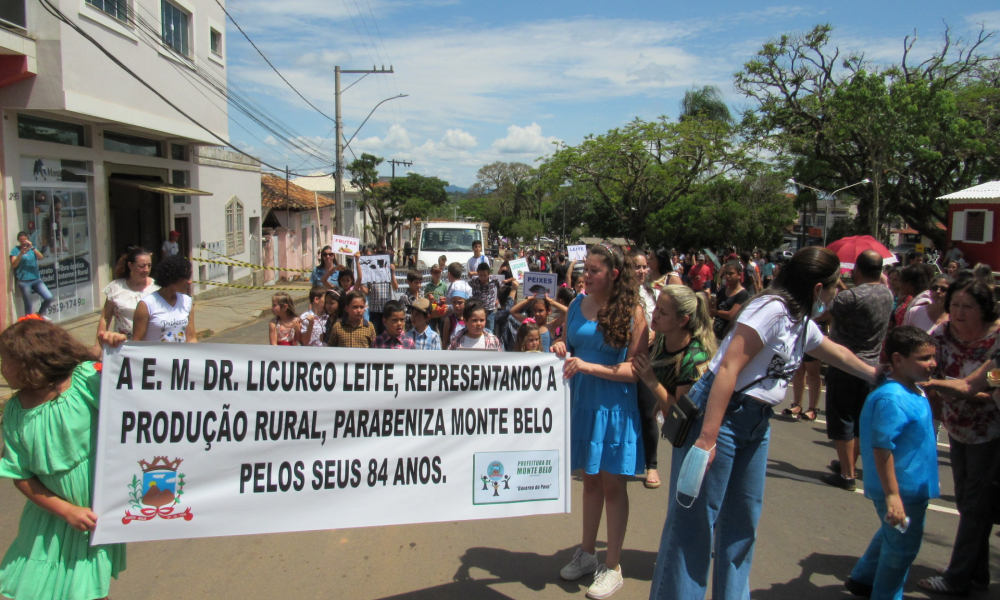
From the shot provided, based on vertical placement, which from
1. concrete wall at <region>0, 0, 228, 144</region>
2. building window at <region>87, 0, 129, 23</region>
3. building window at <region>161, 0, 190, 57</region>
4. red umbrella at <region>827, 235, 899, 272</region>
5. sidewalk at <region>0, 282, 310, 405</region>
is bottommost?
sidewalk at <region>0, 282, 310, 405</region>

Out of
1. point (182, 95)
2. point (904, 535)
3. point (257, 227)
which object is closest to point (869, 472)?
point (904, 535)

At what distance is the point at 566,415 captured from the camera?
3.44 meters

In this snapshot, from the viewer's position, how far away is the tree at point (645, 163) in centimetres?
3092

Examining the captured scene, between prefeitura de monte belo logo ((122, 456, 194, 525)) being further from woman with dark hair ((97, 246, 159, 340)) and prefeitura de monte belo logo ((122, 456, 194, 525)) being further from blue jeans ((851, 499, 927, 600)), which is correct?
blue jeans ((851, 499, 927, 600))

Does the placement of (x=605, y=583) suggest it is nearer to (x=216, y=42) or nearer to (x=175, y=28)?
(x=175, y=28)

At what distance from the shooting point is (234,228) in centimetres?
2220

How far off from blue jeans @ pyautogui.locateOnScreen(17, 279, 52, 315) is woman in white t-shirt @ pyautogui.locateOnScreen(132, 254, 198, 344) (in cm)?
872

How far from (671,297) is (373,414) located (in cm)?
155

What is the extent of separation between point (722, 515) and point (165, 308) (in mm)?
3640

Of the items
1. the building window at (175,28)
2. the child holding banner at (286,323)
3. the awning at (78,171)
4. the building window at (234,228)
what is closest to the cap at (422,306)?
the child holding banner at (286,323)

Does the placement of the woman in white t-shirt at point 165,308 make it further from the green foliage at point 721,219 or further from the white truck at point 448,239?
the green foliage at point 721,219

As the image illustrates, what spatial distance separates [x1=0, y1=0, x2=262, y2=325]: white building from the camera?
1123cm

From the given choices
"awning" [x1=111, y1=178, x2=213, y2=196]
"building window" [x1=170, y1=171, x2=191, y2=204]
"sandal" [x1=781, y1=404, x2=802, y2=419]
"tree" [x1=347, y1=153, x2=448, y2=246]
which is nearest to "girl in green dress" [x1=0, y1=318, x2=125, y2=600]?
"sandal" [x1=781, y1=404, x2=802, y2=419]

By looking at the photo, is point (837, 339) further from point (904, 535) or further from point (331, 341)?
point (331, 341)
